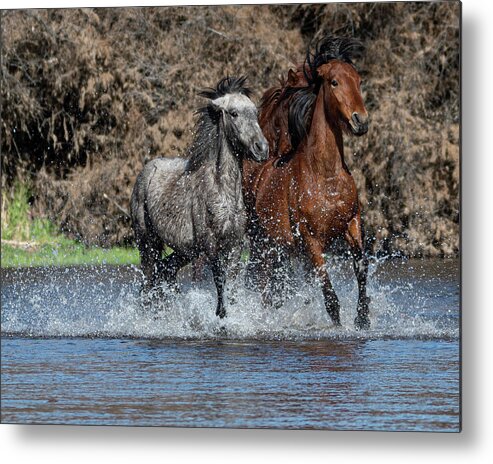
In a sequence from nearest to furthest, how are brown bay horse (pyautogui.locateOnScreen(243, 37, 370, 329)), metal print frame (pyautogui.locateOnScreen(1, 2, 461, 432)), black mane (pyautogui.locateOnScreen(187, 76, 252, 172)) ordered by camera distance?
metal print frame (pyautogui.locateOnScreen(1, 2, 461, 432)), brown bay horse (pyautogui.locateOnScreen(243, 37, 370, 329)), black mane (pyautogui.locateOnScreen(187, 76, 252, 172))

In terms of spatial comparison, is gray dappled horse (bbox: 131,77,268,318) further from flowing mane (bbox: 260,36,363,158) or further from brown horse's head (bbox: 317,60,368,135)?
brown horse's head (bbox: 317,60,368,135)

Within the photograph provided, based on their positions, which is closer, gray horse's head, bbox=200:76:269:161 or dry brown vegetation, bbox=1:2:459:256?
dry brown vegetation, bbox=1:2:459:256

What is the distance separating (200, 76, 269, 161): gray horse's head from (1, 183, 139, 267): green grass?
2.39 ft

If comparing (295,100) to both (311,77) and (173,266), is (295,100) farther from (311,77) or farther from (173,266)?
(173,266)

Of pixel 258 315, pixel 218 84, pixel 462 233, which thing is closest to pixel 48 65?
pixel 218 84

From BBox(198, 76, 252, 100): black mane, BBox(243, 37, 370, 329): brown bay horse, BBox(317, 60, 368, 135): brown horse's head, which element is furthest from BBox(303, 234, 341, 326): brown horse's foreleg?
BBox(198, 76, 252, 100): black mane

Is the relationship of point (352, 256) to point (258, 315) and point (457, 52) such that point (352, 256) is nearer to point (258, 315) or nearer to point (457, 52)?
point (258, 315)

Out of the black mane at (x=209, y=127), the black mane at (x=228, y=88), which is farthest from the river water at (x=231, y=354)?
the black mane at (x=228, y=88)

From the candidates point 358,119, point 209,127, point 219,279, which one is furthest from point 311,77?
point 219,279

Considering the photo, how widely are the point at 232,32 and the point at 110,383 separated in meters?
1.73

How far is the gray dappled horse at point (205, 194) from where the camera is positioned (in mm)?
8516

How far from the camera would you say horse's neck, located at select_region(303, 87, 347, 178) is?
845cm

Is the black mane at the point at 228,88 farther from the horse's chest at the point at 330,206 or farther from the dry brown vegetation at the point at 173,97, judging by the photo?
the horse's chest at the point at 330,206

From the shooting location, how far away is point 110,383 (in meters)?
8.06
